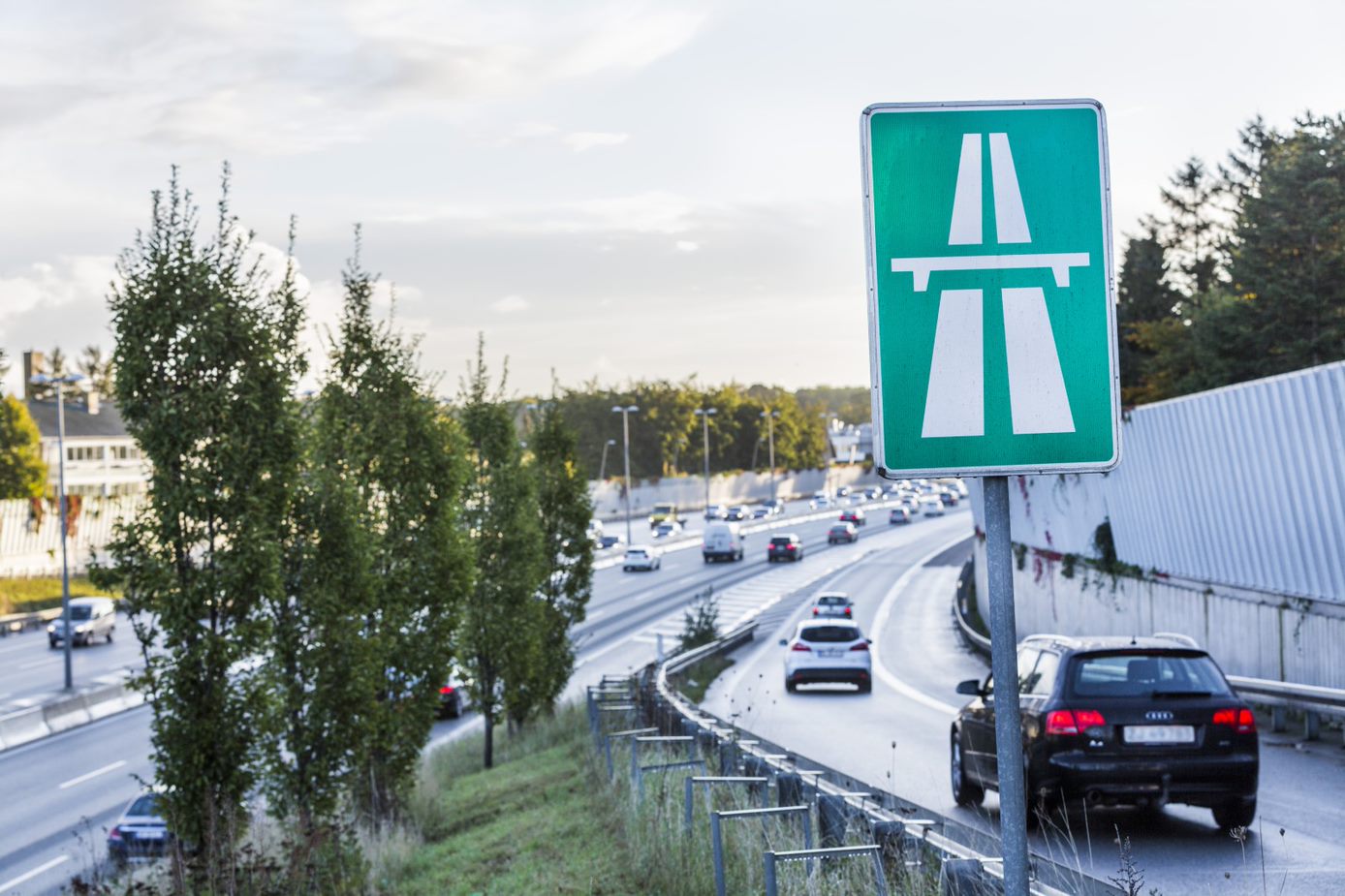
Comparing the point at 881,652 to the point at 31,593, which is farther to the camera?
the point at 31,593

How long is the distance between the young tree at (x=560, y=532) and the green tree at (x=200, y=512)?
14635 mm

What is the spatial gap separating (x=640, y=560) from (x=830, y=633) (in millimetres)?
47918

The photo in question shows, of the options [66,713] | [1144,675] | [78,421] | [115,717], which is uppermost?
[78,421]

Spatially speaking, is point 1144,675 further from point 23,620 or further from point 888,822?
point 23,620

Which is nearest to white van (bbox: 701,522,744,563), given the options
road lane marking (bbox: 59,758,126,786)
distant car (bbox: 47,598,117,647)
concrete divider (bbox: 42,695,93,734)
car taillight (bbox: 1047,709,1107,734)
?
distant car (bbox: 47,598,117,647)

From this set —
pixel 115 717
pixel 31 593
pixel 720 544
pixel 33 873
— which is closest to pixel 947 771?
pixel 33 873

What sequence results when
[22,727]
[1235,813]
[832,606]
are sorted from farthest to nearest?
[832,606], [22,727], [1235,813]

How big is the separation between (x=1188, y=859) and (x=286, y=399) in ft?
30.3

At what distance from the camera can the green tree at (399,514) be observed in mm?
19219

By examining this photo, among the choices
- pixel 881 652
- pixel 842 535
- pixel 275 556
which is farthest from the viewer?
pixel 842 535

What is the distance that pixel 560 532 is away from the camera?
105 feet

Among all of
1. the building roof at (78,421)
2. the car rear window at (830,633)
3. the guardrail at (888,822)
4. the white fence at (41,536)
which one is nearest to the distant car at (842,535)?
the white fence at (41,536)

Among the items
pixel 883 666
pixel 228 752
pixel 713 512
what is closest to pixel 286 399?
pixel 228 752

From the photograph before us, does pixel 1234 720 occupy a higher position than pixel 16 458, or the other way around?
pixel 16 458
